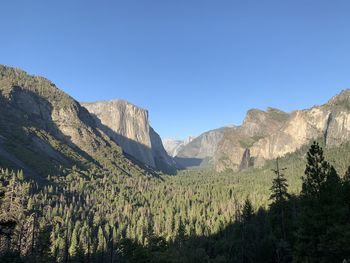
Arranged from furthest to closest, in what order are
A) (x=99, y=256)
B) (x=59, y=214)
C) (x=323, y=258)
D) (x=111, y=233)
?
(x=59, y=214) → (x=111, y=233) → (x=99, y=256) → (x=323, y=258)

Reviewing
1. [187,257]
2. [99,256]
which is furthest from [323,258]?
[99,256]

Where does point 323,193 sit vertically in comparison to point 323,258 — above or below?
above

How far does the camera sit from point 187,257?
280 ft

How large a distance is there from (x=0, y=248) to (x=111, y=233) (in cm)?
6838

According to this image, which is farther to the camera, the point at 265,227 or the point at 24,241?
the point at 265,227

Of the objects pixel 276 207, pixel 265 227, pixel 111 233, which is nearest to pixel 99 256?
pixel 111 233

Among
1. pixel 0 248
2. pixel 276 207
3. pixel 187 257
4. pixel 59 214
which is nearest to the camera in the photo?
pixel 276 207

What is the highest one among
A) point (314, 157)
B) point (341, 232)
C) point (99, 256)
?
point (314, 157)

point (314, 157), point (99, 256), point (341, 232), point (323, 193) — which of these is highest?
point (314, 157)

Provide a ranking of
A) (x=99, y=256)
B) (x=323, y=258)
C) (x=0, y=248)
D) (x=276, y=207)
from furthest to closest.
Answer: (x=99, y=256), (x=0, y=248), (x=276, y=207), (x=323, y=258)

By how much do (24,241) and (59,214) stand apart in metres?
84.1

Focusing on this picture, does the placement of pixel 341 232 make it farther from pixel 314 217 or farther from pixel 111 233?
pixel 111 233

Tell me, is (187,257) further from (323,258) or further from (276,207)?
(323,258)

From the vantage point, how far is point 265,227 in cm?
12812
